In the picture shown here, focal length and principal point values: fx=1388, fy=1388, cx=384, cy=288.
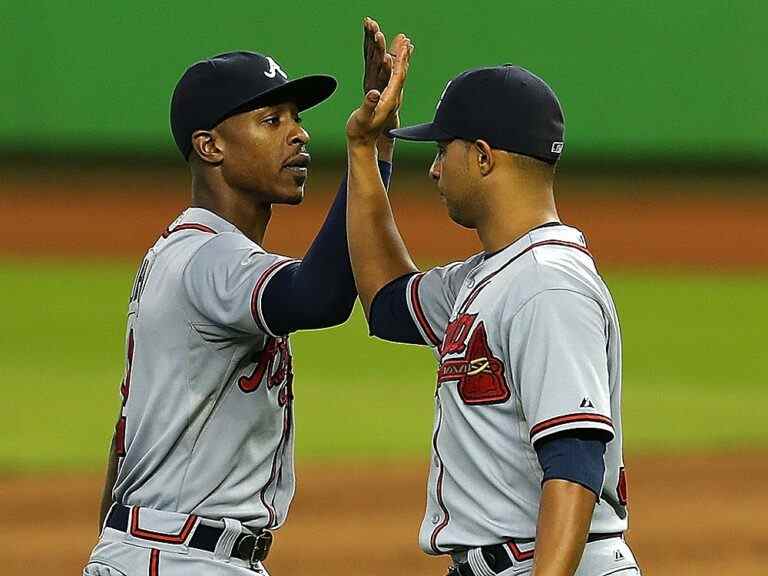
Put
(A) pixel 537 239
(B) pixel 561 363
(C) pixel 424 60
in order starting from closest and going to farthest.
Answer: (B) pixel 561 363 → (A) pixel 537 239 → (C) pixel 424 60

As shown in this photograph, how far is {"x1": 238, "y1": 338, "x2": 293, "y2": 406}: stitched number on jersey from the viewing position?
3.39 meters

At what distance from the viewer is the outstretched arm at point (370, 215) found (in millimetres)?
3293

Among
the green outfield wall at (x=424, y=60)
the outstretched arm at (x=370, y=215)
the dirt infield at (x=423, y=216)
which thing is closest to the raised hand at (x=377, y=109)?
the outstretched arm at (x=370, y=215)

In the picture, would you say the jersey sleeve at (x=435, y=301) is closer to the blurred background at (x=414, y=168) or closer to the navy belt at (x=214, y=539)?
the navy belt at (x=214, y=539)

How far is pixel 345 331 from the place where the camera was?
44.0 ft

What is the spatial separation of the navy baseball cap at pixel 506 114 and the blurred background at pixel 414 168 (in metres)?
7.87

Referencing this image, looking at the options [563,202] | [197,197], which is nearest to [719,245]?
[563,202]

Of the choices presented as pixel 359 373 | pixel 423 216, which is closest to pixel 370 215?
pixel 359 373

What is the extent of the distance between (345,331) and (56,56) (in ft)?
21.8

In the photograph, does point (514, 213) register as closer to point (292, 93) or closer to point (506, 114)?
point (506, 114)

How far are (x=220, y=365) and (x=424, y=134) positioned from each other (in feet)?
2.59

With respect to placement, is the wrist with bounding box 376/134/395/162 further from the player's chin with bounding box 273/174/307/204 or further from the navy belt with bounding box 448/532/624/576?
the navy belt with bounding box 448/532/624/576

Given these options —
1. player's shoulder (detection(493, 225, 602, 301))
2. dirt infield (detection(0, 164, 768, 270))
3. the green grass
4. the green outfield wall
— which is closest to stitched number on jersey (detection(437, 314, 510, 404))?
player's shoulder (detection(493, 225, 602, 301))

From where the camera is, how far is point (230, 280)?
3.25m
